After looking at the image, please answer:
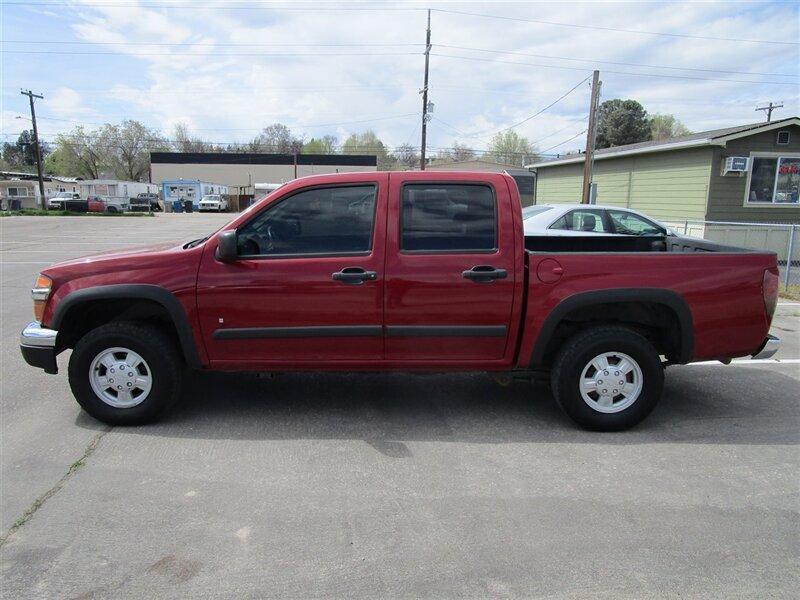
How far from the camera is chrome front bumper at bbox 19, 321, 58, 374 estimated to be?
4258 mm

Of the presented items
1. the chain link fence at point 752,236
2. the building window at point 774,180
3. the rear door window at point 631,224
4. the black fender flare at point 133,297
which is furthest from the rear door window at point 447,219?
the building window at point 774,180

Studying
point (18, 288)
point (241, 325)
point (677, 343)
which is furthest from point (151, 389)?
point (18, 288)

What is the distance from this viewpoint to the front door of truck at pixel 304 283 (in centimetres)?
409

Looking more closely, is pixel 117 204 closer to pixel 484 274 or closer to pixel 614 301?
pixel 484 274

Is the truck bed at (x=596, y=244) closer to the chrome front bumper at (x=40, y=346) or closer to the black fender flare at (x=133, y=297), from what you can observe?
the black fender flare at (x=133, y=297)

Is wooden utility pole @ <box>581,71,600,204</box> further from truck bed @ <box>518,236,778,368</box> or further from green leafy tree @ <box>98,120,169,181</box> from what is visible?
green leafy tree @ <box>98,120,169,181</box>

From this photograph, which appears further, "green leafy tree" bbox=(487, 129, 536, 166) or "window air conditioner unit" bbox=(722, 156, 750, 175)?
"green leafy tree" bbox=(487, 129, 536, 166)

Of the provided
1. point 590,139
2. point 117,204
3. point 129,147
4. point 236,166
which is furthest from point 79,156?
point 590,139

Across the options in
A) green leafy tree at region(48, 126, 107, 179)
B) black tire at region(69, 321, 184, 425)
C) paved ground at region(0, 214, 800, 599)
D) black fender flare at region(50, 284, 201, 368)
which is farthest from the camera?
green leafy tree at region(48, 126, 107, 179)

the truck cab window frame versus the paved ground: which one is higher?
the truck cab window frame

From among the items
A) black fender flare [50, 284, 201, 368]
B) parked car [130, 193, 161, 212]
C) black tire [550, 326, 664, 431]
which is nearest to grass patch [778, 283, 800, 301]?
black tire [550, 326, 664, 431]

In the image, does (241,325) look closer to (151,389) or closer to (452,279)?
(151,389)

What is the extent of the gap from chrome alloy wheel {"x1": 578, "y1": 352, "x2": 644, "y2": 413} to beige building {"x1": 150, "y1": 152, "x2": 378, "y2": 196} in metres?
80.2

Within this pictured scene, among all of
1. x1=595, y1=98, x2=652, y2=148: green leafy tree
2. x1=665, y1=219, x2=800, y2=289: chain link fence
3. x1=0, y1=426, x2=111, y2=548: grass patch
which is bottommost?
x1=0, y1=426, x2=111, y2=548: grass patch
